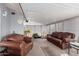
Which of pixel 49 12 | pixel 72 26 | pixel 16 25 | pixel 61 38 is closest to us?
pixel 72 26

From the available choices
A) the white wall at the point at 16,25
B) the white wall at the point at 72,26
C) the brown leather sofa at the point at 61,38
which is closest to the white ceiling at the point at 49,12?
the white wall at the point at 72,26

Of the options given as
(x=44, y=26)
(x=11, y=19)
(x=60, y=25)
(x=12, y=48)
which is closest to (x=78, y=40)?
(x=60, y=25)

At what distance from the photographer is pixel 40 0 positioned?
2.18 m

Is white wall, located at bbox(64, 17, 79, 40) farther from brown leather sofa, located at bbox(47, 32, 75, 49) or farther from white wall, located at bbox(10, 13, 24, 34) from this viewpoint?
white wall, located at bbox(10, 13, 24, 34)

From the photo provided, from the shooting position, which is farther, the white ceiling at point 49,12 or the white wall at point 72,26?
the white wall at point 72,26

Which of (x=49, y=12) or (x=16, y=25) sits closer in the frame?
(x=49, y=12)

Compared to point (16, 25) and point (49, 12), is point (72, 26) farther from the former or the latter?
point (16, 25)

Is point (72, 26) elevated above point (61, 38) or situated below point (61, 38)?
above

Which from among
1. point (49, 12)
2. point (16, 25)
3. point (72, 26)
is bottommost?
point (72, 26)

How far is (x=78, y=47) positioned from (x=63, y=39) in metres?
1.59

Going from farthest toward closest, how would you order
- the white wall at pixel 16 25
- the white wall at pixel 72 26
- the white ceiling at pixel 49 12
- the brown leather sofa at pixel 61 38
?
the white wall at pixel 16 25, the brown leather sofa at pixel 61 38, the white wall at pixel 72 26, the white ceiling at pixel 49 12

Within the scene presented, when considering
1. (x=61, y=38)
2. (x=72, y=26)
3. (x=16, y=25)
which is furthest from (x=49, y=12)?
(x=16, y=25)

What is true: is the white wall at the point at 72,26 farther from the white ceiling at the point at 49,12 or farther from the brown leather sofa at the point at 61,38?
the brown leather sofa at the point at 61,38

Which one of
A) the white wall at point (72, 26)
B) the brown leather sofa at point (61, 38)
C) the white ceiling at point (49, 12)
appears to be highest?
the white ceiling at point (49, 12)
